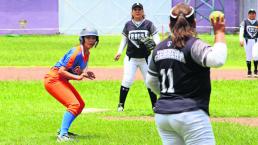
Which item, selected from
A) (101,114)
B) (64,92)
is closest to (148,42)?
(101,114)

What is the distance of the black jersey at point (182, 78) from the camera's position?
6332 mm

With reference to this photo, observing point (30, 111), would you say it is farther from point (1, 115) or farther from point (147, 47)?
point (147, 47)

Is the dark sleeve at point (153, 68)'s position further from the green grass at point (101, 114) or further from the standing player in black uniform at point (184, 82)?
the green grass at point (101, 114)

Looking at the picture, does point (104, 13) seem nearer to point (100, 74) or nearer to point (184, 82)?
point (100, 74)

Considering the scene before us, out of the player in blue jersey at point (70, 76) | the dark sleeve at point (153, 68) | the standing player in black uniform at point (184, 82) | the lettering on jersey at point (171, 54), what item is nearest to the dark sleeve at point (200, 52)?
the standing player in black uniform at point (184, 82)

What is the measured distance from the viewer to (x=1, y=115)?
1354 cm

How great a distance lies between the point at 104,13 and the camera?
2295 inches

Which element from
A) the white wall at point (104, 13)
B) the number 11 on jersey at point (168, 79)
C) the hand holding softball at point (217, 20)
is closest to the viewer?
the hand holding softball at point (217, 20)

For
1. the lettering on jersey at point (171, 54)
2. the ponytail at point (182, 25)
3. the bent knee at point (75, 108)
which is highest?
the ponytail at point (182, 25)

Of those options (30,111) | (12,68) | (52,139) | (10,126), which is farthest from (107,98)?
(12,68)

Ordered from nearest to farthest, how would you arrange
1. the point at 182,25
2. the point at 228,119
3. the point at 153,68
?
the point at 182,25 < the point at 153,68 < the point at 228,119

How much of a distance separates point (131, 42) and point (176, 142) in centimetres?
771

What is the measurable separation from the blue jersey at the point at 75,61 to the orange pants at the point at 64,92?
0.25m

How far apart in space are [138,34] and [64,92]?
11.9ft
